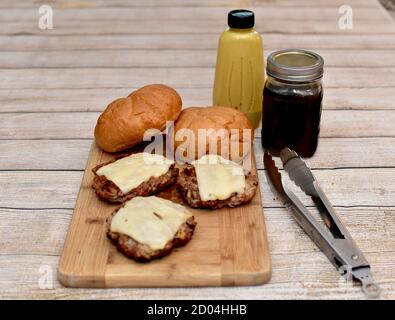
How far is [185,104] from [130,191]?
0.54 metres

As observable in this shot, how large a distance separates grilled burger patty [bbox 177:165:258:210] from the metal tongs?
72 mm

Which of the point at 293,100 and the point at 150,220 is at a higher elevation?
the point at 293,100

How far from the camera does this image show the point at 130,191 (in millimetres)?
1068

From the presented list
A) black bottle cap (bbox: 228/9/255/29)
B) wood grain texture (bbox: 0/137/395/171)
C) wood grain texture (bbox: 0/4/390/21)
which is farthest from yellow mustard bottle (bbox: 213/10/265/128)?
wood grain texture (bbox: 0/4/390/21)

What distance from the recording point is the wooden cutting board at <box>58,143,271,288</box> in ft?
3.01

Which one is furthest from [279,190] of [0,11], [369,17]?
[0,11]

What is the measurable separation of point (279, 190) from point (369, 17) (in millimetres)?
1270

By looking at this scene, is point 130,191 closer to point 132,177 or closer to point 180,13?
point 132,177

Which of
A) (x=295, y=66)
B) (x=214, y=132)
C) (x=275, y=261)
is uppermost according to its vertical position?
(x=295, y=66)

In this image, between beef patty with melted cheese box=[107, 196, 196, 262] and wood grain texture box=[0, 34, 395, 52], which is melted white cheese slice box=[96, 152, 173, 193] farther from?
wood grain texture box=[0, 34, 395, 52]

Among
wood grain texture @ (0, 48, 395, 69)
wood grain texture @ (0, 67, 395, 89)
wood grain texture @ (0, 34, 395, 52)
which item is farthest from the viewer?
wood grain texture @ (0, 34, 395, 52)

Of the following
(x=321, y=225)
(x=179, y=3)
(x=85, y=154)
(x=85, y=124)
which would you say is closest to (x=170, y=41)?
(x=179, y=3)

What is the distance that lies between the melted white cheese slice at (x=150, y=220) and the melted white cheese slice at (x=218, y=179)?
67mm
